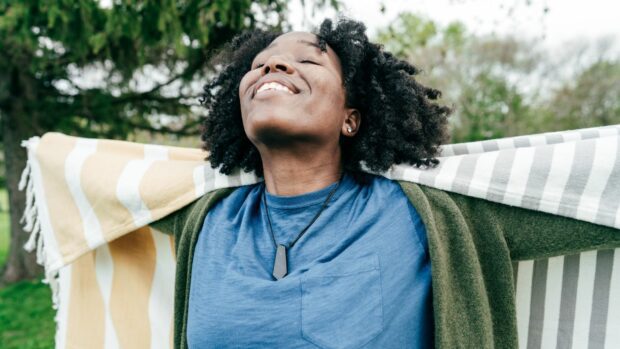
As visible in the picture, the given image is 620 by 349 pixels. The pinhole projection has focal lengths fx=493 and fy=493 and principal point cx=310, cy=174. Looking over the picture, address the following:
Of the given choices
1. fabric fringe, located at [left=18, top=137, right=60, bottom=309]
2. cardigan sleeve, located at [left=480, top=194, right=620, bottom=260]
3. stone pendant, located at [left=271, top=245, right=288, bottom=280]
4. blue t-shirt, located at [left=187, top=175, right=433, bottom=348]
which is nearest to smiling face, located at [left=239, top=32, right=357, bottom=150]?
blue t-shirt, located at [left=187, top=175, right=433, bottom=348]

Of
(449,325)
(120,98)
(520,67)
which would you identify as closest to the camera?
(449,325)

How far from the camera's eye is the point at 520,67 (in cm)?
2369

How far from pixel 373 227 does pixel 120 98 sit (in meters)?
5.57

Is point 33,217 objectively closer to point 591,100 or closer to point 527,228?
point 527,228

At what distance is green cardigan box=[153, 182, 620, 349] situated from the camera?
1.50m

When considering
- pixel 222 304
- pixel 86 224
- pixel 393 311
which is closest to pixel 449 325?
pixel 393 311

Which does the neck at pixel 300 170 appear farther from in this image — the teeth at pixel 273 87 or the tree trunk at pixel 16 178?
the tree trunk at pixel 16 178

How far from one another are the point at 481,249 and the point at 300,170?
696 millimetres

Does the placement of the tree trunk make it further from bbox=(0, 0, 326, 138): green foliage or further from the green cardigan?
the green cardigan

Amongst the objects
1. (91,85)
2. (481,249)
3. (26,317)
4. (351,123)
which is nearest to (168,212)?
(351,123)

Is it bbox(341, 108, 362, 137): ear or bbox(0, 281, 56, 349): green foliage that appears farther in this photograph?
bbox(0, 281, 56, 349): green foliage

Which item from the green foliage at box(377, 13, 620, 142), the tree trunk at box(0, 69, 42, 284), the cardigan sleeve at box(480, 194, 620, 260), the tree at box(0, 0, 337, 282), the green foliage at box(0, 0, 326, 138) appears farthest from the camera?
the green foliage at box(377, 13, 620, 142)

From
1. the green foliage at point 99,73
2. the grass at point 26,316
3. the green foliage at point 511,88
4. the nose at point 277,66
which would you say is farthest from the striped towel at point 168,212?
the green foliage at point 511,88

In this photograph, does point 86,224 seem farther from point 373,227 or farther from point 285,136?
point 373,227
